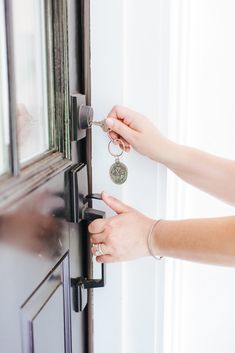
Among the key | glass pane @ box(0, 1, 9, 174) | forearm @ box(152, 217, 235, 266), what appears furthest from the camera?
the key

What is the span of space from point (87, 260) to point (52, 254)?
216 millimetres

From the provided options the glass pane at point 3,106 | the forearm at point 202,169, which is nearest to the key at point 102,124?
the forearm at point 202,169

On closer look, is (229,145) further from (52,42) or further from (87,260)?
(52,42)

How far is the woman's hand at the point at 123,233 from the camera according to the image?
81 cm

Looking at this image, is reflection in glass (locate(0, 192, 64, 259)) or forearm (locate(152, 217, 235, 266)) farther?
forearm (locate(152, 217, 235, 266))

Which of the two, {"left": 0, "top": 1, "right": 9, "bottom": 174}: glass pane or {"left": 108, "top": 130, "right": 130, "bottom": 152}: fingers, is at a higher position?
{"left": 0, "top": 1, "right": 9, "bottom": 174}: glass pane

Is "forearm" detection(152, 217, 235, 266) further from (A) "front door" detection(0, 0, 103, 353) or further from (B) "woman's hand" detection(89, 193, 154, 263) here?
(A) "front door" detection(0, 0, 103, 353)

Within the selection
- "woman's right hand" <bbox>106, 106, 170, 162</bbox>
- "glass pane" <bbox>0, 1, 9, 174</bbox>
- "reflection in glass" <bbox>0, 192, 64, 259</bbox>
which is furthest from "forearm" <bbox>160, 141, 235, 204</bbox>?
"glass pane" <bbox>0, 1, 9, 174</bbox>

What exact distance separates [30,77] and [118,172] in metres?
0.30


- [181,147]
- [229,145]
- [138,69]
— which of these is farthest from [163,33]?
[229,145]

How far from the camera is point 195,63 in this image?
0.99m

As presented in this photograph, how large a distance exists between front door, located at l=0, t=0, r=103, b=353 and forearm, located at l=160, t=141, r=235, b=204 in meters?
0.16

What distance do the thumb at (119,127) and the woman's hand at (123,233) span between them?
0.40ft

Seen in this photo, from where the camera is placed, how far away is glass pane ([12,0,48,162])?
0.62 metres
